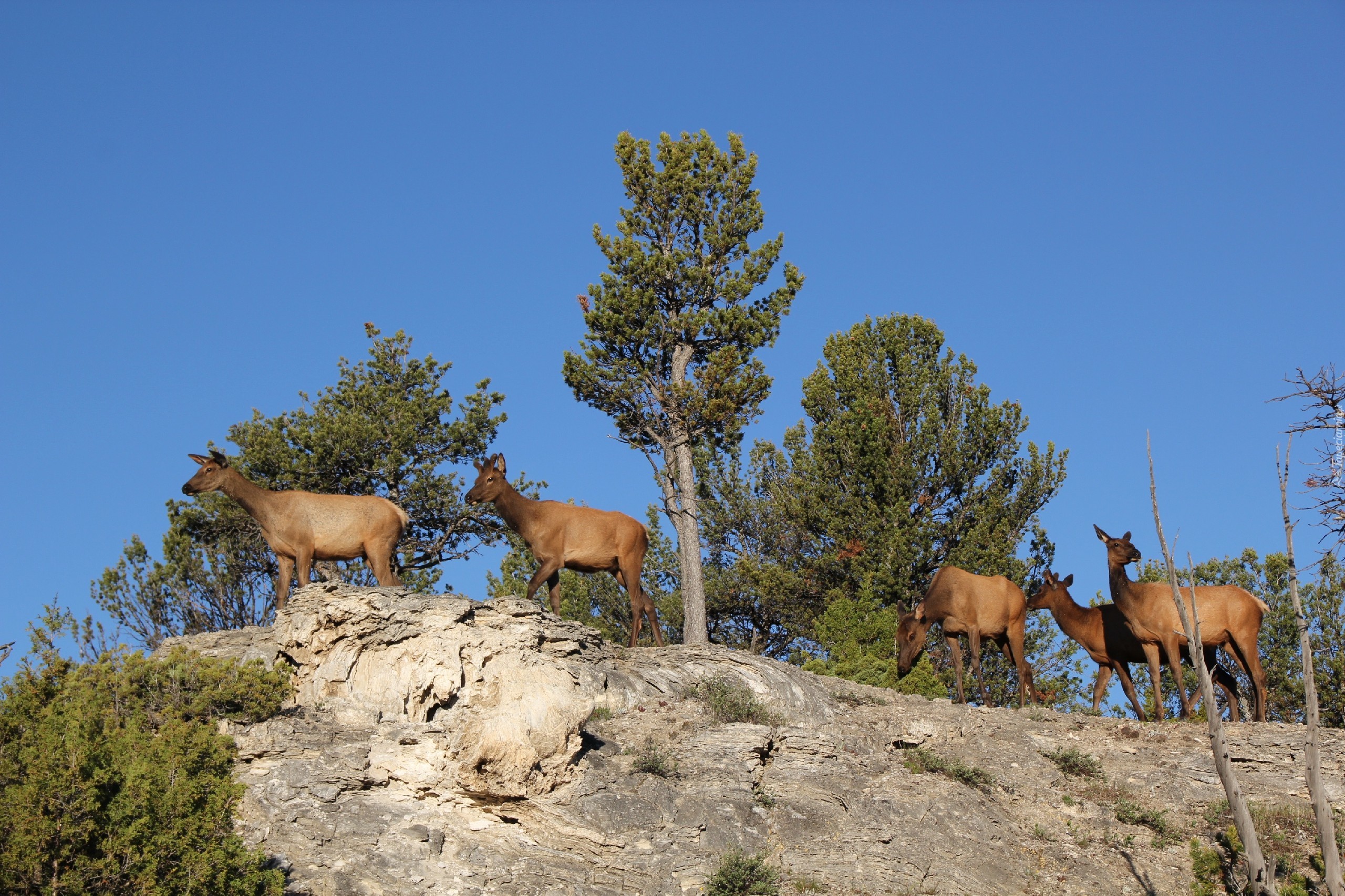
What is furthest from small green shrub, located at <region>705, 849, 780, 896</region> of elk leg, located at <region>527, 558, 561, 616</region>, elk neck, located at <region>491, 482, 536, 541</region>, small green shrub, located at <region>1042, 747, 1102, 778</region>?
elk neck, located at <region>491, 482, 536, 541</region>

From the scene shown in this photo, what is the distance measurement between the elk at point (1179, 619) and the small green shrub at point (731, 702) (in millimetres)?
7271

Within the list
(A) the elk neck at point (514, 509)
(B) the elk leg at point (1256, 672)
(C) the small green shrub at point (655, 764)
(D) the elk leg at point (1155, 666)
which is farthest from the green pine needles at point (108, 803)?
(B) the elk leg at point (1256, 672)

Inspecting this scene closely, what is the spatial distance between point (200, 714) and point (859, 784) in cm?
869

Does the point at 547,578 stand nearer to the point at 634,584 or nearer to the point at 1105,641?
the point at 634,584

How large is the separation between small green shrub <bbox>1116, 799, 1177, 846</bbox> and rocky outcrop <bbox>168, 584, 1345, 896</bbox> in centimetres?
14

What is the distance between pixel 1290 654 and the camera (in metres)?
30.1

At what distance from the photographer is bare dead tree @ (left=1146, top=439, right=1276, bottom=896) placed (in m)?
15.1

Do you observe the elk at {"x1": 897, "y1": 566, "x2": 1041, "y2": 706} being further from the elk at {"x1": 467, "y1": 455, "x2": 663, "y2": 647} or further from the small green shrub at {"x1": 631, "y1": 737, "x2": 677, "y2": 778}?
the small green shrub at {"x1": 631, "y1": 737, "x2": 677, "y2": 778}

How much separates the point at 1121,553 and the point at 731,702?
8.24 meters

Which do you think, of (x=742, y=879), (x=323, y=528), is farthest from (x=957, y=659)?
(x=323, y=528)

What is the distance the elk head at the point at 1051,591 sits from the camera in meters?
23.4

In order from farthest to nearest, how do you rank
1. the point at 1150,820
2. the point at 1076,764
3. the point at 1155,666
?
A: 1. the point at 1155,666
2. the point at 1076,764
3. the point at 1150,820

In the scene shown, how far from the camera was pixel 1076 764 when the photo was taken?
18.5m

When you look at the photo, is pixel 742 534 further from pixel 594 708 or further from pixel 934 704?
pixel 594 708
